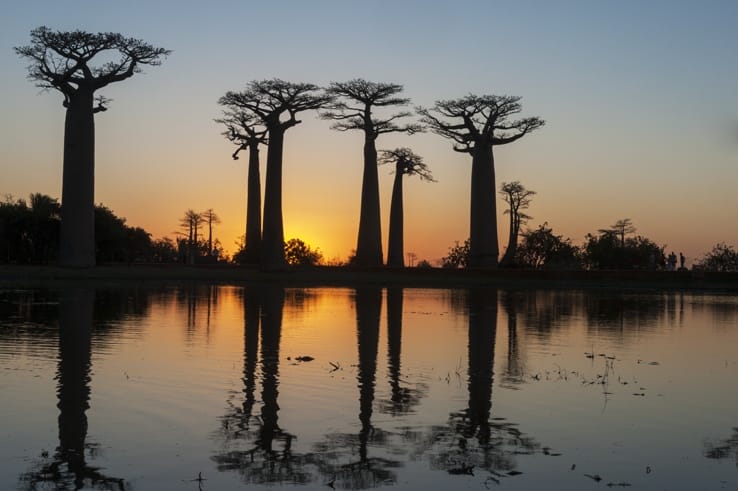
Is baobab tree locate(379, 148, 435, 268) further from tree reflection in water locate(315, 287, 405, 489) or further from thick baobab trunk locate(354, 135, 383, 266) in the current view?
tree reflection in water locate(315, 287, 405, 489)

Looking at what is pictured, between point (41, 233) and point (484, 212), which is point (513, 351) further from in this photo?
point (41, 233)

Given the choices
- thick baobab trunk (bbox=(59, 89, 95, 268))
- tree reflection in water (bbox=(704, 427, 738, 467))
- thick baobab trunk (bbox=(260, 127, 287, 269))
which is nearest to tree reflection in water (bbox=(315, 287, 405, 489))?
tree reflection in water (bbox=(704, 427, 738, 467))

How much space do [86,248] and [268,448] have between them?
35639mm

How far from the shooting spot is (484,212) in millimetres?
50625

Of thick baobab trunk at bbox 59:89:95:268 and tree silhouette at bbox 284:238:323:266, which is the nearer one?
thick baobab trunk at bbox 59:89:95:268

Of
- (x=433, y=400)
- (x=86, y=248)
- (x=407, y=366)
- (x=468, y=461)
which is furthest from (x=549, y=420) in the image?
(x=86, y=248)

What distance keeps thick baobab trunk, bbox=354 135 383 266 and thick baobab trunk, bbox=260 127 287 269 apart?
22.4 feet

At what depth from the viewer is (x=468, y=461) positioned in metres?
7.20

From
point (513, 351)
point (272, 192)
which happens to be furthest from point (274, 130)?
point (513, 351)

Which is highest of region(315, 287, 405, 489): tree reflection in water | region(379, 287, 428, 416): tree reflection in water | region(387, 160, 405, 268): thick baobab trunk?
region(387, 160, 405, 268): thick baobab trunk

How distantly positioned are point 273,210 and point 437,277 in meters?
9.96

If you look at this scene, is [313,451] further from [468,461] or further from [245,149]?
[245,149]

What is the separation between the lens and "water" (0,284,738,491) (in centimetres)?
684

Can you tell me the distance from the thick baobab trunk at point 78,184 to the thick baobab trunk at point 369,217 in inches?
697
